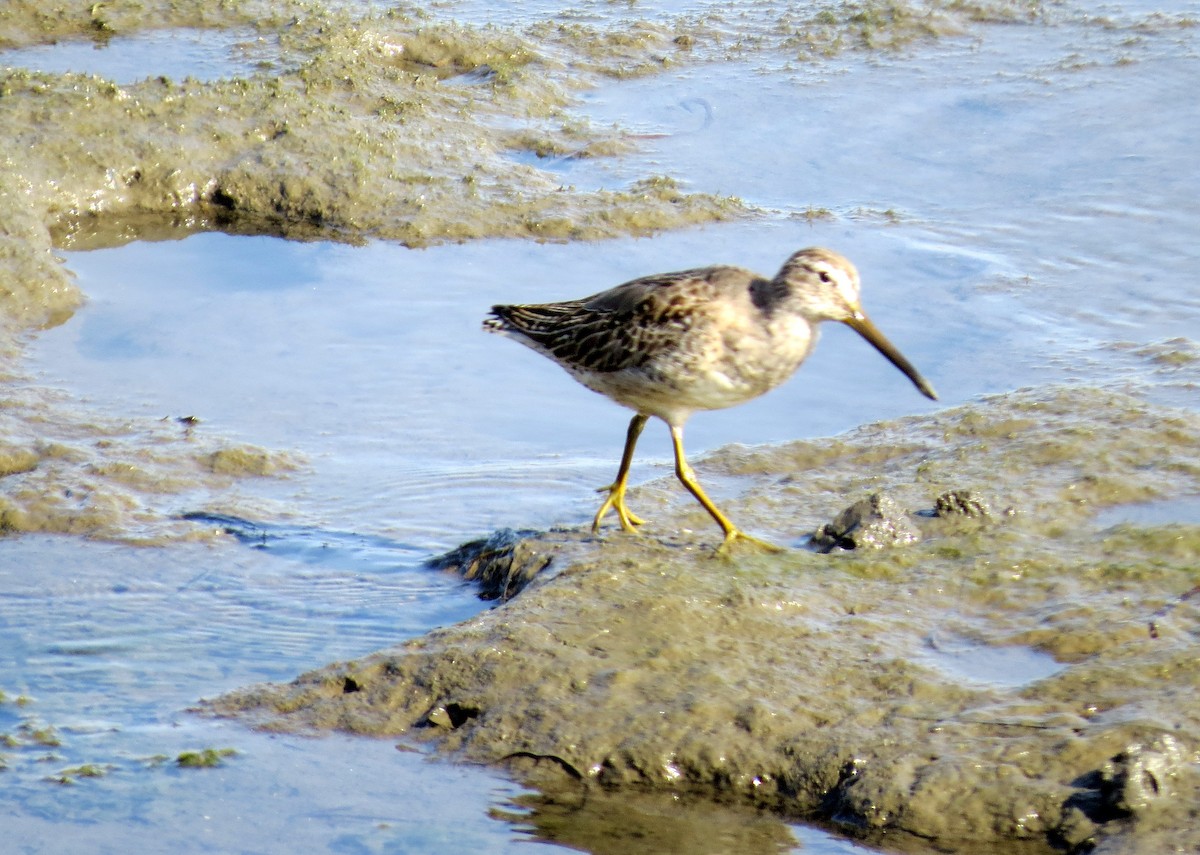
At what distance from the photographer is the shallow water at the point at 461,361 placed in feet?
14.4

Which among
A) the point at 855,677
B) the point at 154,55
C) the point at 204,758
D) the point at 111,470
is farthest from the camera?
the point at 154,55

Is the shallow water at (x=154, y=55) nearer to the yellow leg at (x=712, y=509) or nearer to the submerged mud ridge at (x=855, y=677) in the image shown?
the yellow leg at (x=712, y=509)

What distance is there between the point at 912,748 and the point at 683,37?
7932 mm

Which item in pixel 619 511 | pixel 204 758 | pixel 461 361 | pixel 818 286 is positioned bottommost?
pixel 204 758

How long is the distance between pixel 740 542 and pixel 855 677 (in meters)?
0.98

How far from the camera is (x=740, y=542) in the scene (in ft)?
18.0

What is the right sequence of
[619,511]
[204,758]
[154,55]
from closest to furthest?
[204,758], [619,511], [154,55]

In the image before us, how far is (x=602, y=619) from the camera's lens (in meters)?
4.82

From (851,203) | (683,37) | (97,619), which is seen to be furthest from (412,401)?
(683,37)

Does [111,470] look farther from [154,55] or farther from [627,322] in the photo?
[154,55]

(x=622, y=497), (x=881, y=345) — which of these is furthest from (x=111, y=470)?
(x=881, y=345)

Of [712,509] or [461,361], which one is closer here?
[712,509]

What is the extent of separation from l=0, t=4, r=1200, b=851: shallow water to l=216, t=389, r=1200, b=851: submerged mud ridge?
18 centimetres

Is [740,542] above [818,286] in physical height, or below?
below
